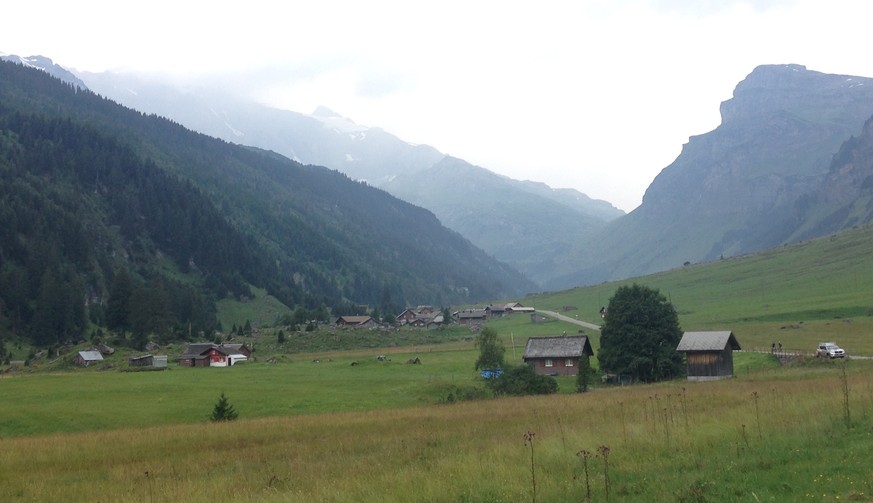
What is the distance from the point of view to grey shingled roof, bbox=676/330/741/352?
223ft

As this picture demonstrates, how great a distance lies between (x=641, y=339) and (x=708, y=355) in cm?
632

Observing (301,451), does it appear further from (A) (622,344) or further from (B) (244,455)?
(A) (622,344)

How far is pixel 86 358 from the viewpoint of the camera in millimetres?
105750

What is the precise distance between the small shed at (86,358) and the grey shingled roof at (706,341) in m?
83.0

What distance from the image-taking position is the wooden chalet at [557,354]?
83.9m

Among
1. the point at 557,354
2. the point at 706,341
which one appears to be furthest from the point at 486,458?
the point at 557,354

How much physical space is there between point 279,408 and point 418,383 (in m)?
16.3

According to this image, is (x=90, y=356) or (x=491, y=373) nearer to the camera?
(x=491, y=373)

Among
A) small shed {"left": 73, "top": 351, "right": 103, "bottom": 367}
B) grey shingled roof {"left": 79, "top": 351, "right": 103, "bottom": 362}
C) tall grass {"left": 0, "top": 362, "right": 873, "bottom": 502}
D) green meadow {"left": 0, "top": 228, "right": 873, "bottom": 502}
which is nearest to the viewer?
tall grass {"left": 0, "top": 362, "right": 873, "bottom": 502}

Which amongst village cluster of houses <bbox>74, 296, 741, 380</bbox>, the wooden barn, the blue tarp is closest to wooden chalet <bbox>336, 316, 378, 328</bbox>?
village cluster of houses <bbox>74, 296, 741, 380</bbox>

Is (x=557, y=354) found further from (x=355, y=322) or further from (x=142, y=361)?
(x=355, y=322)

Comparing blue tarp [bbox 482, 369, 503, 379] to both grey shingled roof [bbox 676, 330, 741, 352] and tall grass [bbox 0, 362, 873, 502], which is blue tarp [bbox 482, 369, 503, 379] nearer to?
grey shingled roof [bbox 676, 330, 741, 352]

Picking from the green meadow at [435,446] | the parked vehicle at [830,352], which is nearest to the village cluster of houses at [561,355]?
the green meadow at [435,446]

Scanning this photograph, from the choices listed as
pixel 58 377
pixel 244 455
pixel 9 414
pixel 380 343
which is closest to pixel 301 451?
pixel 244 455
